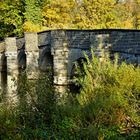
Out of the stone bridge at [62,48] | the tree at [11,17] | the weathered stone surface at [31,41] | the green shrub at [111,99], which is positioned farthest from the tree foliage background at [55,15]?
the green shrub at [111,99]

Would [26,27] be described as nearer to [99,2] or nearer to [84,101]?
[99,2]

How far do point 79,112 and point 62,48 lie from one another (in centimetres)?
1289

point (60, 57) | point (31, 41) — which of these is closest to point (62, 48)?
point (60, 57)

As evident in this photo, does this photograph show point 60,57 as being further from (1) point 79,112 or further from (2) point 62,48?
(1) point 79,112

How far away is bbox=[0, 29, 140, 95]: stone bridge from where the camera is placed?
15.5 meters

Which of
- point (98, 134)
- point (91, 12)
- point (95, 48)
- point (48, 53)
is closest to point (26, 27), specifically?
point (91, 12)

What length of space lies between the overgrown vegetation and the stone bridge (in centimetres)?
131

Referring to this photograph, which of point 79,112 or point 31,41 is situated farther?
point 31,41

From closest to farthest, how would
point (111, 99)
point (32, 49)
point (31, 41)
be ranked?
point (111, 99), point (31, 41), point (32, 49)

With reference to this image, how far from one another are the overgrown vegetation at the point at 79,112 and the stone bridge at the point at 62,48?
1.31 metres

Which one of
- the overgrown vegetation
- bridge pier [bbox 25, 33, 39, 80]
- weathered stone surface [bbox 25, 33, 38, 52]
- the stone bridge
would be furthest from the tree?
the overgrown vegetation

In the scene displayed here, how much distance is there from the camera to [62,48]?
21422 mm

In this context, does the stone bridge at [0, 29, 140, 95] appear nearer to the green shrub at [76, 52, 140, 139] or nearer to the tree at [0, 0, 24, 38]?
the green shrub at [76, 52, 140, 139]

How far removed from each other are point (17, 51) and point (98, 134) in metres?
20.9
